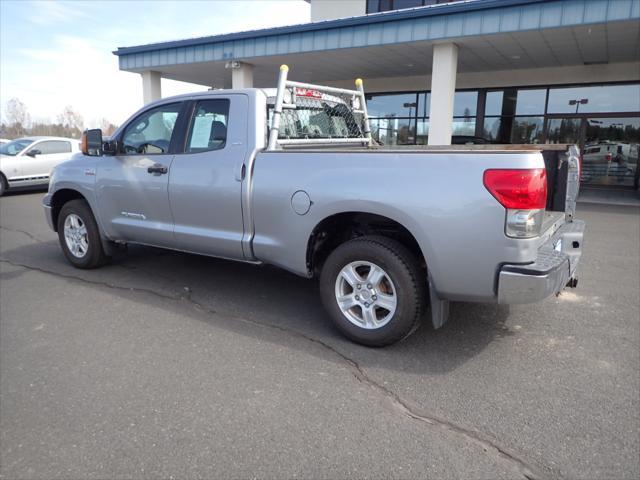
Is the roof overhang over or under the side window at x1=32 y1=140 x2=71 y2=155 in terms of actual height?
over

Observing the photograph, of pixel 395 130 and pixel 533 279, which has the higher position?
pixel 395 130

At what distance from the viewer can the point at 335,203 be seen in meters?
3.65

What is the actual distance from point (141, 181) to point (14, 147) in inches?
442

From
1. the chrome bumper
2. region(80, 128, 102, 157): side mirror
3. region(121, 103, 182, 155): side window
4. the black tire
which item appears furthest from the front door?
the black tire

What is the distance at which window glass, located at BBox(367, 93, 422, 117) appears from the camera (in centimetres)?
1655

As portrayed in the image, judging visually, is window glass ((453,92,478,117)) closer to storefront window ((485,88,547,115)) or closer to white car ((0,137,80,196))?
storefront window ((485,88,547,115))

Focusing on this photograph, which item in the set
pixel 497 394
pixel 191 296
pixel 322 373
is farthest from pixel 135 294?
pixel 497 394

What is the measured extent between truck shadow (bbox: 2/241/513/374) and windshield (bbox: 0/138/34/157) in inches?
334

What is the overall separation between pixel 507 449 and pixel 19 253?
21.6ft

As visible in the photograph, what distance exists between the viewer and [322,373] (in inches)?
132

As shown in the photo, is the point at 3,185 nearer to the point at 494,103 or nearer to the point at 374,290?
the point at 374,290

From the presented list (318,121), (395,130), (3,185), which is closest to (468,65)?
(395,130)

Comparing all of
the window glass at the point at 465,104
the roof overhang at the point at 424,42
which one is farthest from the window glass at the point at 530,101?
the window glass at the point at 465,104

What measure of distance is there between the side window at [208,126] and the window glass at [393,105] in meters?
13.0
